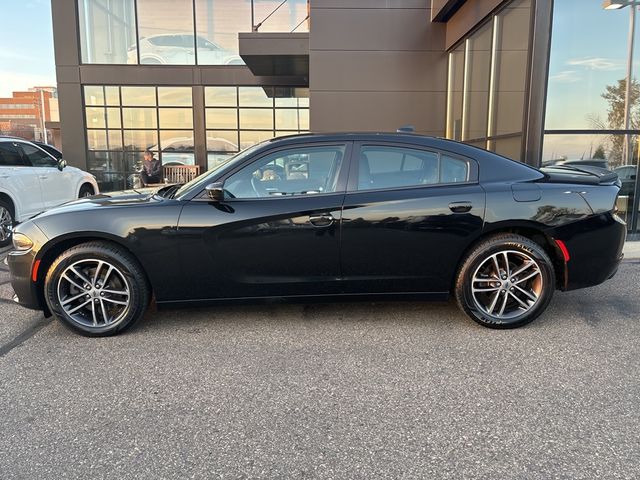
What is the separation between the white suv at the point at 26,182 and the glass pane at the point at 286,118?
26.4 ft

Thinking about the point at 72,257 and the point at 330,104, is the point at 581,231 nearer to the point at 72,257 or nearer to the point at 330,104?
the point at 72,257

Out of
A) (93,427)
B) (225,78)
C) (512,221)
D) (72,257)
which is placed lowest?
(93,427)

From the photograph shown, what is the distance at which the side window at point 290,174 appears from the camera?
13.0 feet

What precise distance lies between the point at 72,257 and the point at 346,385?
7.76ft

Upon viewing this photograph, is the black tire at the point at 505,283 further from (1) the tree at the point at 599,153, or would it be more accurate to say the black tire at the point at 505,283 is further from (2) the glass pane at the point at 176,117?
(2) the glass pane at the point at 176,117

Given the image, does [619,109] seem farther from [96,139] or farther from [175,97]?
[96,139]

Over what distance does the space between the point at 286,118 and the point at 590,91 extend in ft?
32.3

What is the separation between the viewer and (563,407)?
9.50ft

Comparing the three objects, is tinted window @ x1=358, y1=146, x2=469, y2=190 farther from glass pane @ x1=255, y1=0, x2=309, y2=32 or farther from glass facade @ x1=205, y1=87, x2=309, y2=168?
glass pane @ x1=255, y1=0, x2=309, y2=32

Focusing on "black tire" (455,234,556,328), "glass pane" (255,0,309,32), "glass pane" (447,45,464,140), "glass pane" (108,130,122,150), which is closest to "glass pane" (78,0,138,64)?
"glass pane" (108,130,122,150)

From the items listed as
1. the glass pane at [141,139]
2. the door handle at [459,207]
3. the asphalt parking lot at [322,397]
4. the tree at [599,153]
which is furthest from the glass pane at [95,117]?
the door handle at [459,207]

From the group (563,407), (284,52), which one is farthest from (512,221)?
(284,52)

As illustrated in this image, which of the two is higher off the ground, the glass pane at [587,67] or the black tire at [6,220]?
the glass pane at [587,67]

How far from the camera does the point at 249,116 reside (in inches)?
621
